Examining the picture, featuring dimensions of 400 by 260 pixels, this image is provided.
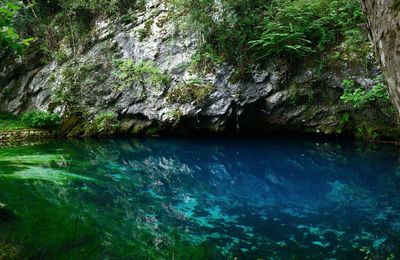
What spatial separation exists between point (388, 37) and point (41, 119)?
509 inches

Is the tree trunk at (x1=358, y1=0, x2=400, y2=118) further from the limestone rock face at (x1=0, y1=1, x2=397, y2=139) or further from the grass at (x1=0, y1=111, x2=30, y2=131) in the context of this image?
the grass at (x1=0, y1=111, x2=30, y2=131)

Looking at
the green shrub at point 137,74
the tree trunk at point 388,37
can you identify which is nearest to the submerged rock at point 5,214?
the tree trunk at point 388,37

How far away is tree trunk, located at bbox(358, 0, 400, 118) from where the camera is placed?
916mm

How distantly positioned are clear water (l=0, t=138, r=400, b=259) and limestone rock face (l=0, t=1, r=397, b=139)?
8.26ft

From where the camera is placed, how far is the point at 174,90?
10.1m

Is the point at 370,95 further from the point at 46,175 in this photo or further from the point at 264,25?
the point at 46,175

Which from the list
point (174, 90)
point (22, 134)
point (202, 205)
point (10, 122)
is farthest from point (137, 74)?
point (202, 205)

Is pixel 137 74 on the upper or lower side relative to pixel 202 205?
upper

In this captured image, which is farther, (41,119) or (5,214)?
(41,119)

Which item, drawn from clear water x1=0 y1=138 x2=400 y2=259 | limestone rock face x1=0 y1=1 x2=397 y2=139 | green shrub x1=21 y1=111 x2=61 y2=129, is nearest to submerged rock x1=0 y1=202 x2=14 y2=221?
clear water x1=0 y1=138 x2=400 y2=259

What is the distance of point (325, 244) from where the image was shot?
290 cm

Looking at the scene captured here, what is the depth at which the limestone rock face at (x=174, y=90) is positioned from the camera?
29.9 ft

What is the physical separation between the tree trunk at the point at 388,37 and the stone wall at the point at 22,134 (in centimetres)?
1278

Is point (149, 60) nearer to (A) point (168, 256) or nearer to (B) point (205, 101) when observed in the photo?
(B) point (205, 101)
